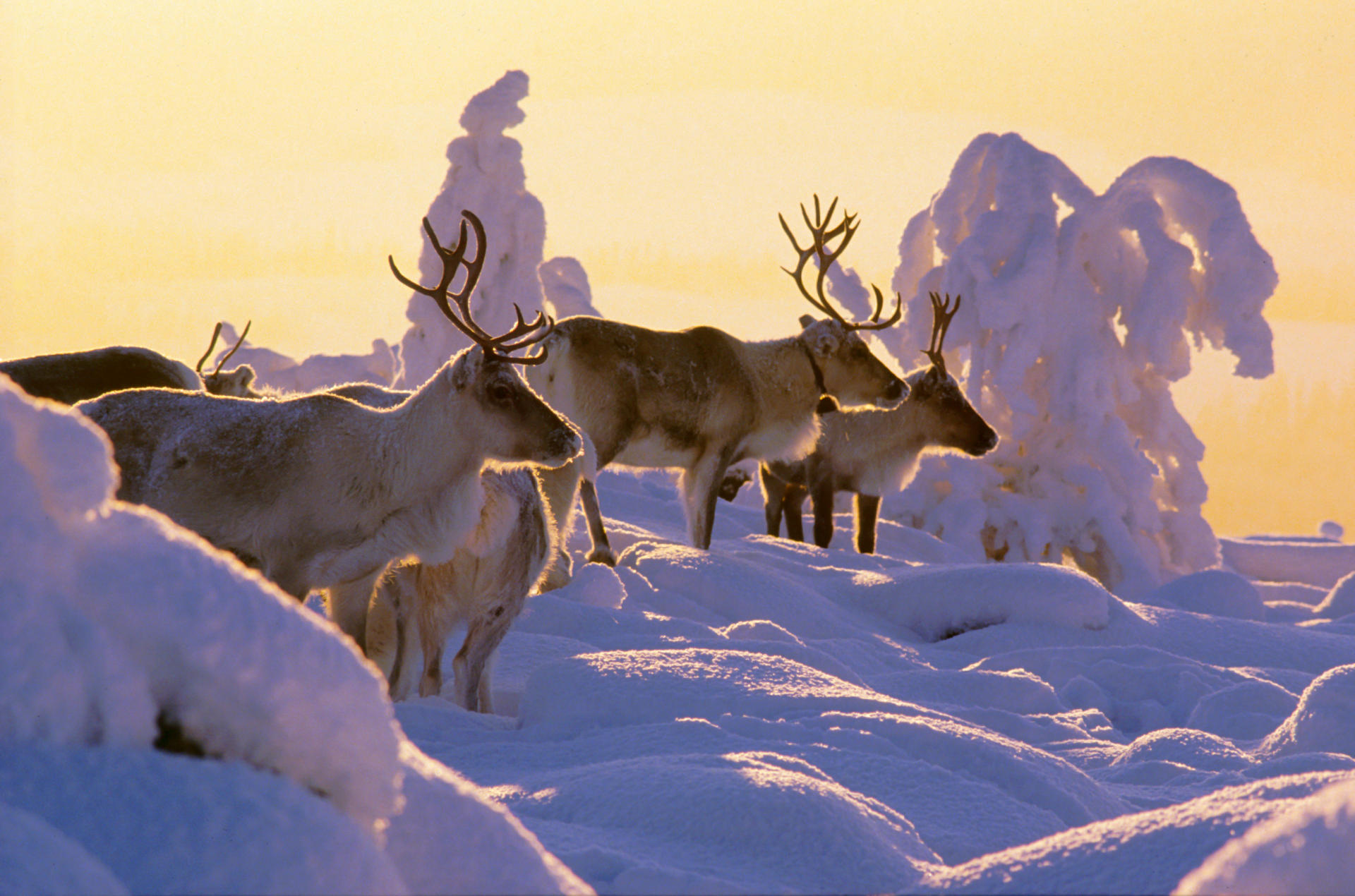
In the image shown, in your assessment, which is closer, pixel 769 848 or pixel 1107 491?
pixel 769 848

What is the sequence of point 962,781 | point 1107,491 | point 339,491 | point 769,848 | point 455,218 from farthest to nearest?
point 455,218, point 1107,491, point 339,491, point 962,781, point 769,848

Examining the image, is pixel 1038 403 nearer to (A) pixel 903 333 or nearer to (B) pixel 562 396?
(A) pixel 903 333

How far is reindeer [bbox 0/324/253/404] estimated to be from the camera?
26.3ft

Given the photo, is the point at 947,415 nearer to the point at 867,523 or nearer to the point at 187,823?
the point at 867,523

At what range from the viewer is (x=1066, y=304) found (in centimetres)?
1884

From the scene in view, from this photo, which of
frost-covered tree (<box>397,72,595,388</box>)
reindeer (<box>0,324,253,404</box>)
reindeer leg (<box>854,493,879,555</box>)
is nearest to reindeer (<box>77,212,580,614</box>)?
reindeer (<box>0,324,253,404</box>)

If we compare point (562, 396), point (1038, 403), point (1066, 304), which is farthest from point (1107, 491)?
point (562, 396)

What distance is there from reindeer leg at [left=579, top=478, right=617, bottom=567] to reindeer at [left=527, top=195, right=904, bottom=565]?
0.01 meters

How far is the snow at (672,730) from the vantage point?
1856 mm

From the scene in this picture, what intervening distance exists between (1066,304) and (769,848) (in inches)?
674

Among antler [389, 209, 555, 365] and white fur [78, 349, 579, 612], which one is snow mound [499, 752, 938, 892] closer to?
white fur [78, 349, 579, 612]

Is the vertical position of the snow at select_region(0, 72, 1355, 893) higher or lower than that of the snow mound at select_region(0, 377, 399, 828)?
lower

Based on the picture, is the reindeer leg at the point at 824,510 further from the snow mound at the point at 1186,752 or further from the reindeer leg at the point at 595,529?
the snow mound at the point at 1186,752

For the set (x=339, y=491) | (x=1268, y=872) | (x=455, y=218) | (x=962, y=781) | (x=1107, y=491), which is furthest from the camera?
(x=455, y=218)
